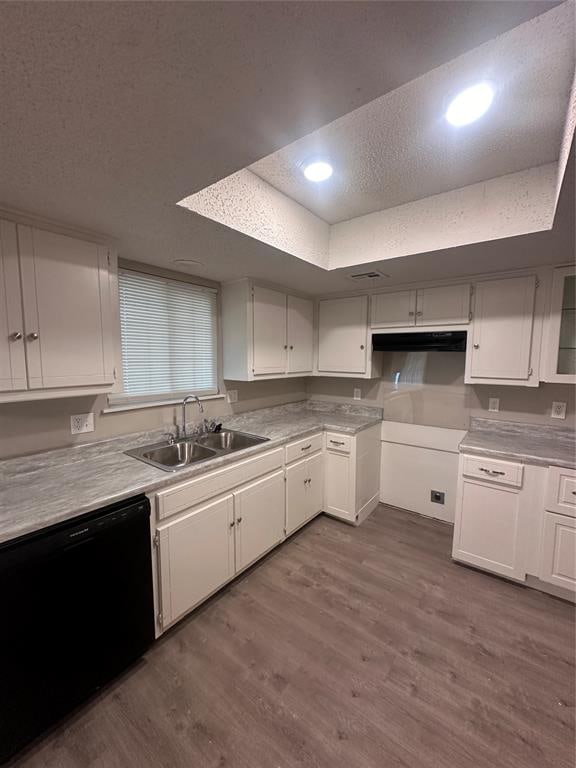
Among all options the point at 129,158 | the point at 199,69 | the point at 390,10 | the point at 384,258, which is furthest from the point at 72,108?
the point at 384,258

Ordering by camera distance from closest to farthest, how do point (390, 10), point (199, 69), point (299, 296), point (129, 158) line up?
point (390, 10) → point (199, 69) → point (129, 158) → point (299, 296)

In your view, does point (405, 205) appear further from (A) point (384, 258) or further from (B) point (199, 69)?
(B) point (199, 69)

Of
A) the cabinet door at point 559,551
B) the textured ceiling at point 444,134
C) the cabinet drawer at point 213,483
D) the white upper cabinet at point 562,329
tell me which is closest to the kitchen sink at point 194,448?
the cabinet drawer at point 213,483

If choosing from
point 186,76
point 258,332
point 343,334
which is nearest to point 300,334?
point 343,334

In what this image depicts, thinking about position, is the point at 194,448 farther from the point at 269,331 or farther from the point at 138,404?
the point at 269,331

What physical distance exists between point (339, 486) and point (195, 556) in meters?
1.43

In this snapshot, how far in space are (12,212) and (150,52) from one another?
113 cm

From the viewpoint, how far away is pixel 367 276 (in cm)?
248

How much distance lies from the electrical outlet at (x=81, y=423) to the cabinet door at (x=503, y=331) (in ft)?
8.86

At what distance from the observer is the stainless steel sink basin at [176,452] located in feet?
6.77

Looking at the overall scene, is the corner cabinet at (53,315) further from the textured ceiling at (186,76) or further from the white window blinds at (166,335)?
the white window blinds at (166,335)

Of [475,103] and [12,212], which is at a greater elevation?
[475,103]

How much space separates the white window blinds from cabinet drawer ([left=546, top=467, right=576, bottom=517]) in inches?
97.9

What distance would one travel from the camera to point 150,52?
2.31ft
